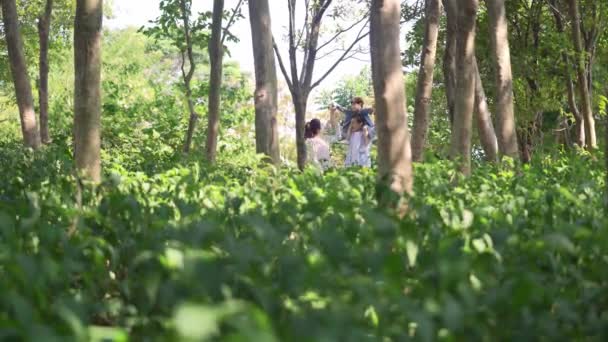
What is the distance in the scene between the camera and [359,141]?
15922 mm

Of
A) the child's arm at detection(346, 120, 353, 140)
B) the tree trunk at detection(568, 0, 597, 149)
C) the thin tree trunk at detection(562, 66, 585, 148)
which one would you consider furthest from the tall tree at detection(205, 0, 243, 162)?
the thin tree trunk at detection(562, 66, 585, 148)

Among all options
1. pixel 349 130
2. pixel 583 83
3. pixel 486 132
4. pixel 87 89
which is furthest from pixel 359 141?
pixel 87 89

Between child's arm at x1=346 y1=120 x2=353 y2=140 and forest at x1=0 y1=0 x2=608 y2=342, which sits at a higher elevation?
child's arm at x1=346 y1=120 x2=353 y2=140

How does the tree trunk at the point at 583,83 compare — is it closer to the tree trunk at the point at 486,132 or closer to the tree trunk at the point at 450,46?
the tree trunk at the point at 450,46

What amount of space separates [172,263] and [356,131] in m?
13.7

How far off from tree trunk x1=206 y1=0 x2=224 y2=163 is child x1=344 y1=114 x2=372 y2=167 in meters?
2.79

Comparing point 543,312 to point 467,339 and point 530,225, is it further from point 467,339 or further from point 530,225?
point 530,225

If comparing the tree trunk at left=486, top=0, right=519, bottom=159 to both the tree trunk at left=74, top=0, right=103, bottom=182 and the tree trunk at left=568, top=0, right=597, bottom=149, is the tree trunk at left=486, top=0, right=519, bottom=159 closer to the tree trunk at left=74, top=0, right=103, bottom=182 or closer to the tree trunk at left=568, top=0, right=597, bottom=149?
the tree trunk at left=74, top=0, right=103, bottom=182

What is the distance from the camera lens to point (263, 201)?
16.1ft

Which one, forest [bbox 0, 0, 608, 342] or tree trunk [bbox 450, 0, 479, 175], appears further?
tree trunk [bbox 450, 0, 479, 175]

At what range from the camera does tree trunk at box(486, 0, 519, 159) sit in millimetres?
10695

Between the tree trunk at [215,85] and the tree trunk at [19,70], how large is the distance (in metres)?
2.79

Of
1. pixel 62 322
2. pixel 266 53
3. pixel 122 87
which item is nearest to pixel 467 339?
pixel 62 322

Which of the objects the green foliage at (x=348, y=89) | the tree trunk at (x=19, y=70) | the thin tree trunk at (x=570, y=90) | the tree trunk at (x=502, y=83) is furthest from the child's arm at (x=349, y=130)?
the green foliage at (x=348, y=89)
